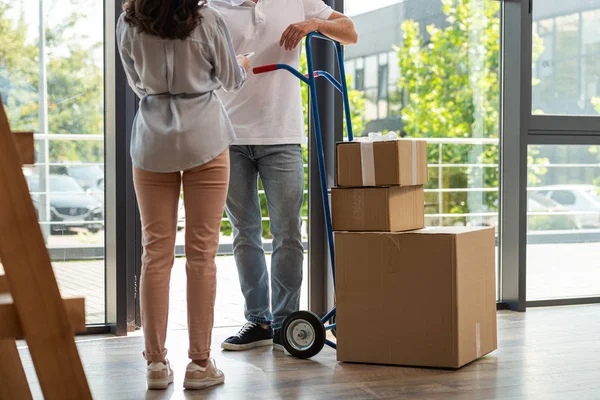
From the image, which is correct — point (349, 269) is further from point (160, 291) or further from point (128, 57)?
point (128, 57)

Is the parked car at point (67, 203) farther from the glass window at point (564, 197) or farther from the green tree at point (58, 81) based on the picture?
the glass window at point (564, 197)

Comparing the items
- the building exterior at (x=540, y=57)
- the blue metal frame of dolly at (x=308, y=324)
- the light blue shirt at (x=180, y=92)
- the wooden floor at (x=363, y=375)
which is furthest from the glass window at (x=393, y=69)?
the light blue shirt at (x=180, y=92)

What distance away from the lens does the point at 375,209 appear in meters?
2.59

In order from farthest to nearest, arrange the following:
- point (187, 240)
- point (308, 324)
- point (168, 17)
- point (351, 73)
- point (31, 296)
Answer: point (351, 73)
point (308, 324)
point (187, 240)
point (168, 17)
point (31, 296)

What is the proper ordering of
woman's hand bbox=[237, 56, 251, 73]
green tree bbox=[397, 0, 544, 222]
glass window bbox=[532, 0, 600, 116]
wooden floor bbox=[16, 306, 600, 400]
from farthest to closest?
glass window bbox=[532, 0, 600, 116], green tree bbox=[397, 0, 544, 222], woman's hand bbox=[237, 56, 251, 73], wooden floor bbox=[16, 306, 600, 400]

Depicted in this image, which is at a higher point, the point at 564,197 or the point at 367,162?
the point at 367,162

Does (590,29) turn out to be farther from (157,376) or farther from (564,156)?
(157,376)

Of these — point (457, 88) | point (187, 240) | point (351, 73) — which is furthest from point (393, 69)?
point (187, 240)

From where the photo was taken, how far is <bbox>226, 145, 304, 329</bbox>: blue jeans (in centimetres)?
286

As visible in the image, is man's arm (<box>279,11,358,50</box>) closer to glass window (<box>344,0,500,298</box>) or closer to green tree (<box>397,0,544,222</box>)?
glass window (<box>344,0,500,298</box>)

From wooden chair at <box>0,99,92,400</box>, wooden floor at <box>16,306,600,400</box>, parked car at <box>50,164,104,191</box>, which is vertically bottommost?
wooden floor at <box>16,306,600,400</box>

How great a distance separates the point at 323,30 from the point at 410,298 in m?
0.94

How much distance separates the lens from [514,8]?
3795 millimetres

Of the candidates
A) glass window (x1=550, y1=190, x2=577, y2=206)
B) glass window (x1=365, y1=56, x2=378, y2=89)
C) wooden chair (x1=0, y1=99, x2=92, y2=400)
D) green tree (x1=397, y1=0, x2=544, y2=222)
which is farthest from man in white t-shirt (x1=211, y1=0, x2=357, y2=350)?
wooden chair (x1=0, y1=99, x2=92, y2=400)
